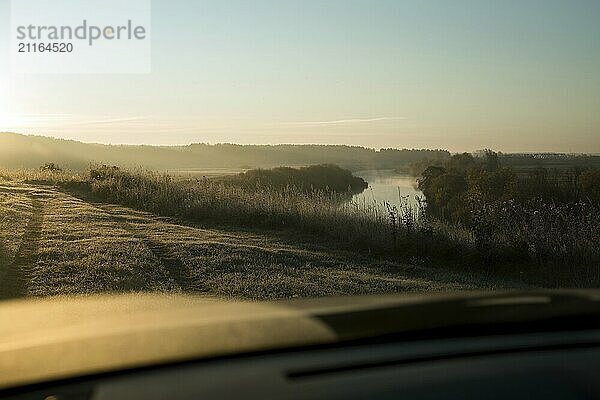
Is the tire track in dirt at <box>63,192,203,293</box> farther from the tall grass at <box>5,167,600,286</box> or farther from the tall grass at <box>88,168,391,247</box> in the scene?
the tall grass at <box>5,167,600,286</box>

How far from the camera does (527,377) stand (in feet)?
4.87

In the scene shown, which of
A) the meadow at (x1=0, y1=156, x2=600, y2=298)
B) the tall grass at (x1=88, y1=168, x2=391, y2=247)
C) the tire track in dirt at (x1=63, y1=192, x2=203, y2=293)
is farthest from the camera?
the tall grass at (x1=88, y1=168, x2=391, y2=247)

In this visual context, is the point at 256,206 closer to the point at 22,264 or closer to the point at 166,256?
the point at 166,256

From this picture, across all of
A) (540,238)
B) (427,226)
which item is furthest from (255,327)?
(427,226)

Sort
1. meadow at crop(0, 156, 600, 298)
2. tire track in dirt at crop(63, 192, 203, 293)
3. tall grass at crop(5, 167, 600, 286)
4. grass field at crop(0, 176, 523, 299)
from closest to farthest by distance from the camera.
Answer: grass field at crop(0, 176, 523, 299) → tire track in dirt at crop(63, 192, 203, 293) → meadow at crop(0, 156, 600, 298) → tall grass at crop(5, 167, 600, 286)

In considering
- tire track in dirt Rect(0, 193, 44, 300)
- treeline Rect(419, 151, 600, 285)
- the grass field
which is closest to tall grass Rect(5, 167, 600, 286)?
treeline Rect(419, 151, 600, 285)

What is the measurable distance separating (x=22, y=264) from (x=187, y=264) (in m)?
2.62

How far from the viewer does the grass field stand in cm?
941

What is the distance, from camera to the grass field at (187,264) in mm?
9414

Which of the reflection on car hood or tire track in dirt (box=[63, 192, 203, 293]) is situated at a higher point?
the reflection on car hood

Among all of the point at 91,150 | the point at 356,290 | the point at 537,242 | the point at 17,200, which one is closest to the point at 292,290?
the point at 356,290

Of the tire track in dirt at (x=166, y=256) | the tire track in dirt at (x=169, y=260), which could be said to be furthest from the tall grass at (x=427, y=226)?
the tire track in dirt at (x=169, y=260)

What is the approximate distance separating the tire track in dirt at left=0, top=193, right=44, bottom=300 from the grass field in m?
0.01

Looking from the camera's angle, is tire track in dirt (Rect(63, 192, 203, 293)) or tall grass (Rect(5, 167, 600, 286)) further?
tall grass (Rect(5, 167, 600, 286))
